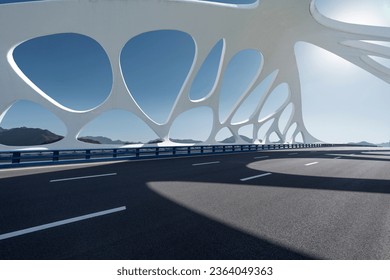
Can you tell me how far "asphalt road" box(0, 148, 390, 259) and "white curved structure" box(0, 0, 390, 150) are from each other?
19085 millimetres

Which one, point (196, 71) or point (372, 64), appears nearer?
point (196, 71)

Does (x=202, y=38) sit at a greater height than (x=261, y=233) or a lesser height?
greater

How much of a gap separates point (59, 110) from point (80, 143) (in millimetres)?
4262

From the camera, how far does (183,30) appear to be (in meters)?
28.5

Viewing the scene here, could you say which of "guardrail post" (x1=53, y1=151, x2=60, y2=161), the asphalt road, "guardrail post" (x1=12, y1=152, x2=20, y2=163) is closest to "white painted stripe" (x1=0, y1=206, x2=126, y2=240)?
the asphalt road

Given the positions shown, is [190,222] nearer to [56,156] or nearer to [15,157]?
[15,157]

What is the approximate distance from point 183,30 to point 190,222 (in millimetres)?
30101

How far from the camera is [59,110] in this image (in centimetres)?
2278

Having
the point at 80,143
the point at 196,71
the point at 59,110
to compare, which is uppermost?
the point at 196,71

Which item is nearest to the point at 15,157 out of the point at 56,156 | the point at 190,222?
the point at 56,156

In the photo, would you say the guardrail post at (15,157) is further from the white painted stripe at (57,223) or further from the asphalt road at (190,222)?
the white painted stripe at (57,223)

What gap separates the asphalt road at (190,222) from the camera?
2.61 m
